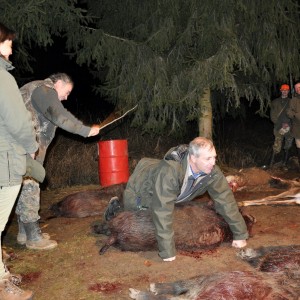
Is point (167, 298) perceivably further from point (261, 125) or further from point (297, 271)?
point (261, 125)

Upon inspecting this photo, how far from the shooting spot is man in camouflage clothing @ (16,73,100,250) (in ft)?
15.2

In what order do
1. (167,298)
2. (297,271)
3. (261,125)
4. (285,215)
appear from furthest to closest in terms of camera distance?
(261,125) → (285,215) → (297,271) → (167,298)

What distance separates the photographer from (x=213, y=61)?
773 cm

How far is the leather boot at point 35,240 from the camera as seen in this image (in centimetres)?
496

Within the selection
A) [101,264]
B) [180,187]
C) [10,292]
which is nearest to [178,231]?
[180,187]

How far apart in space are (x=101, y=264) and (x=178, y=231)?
0.94m

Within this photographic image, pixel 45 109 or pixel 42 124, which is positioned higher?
pixel 45 109

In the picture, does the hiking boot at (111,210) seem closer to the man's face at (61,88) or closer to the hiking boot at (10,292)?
the man's face at (61,88)

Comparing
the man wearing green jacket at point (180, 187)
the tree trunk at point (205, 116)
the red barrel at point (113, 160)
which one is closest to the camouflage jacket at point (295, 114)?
the tree trunk at point (205, 116)

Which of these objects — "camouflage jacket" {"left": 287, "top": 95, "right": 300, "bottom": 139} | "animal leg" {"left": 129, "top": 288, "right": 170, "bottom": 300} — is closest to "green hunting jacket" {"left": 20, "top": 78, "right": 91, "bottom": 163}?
"animal leg" {"left": 129, "top": 288, "right": 170, "bottom": 300}

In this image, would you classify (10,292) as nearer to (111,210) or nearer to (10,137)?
(10,137)

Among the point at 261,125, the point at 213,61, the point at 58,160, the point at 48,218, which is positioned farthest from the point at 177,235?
the point at 261,125

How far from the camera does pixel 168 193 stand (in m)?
4.31

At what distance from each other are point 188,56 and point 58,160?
13.3 feet
